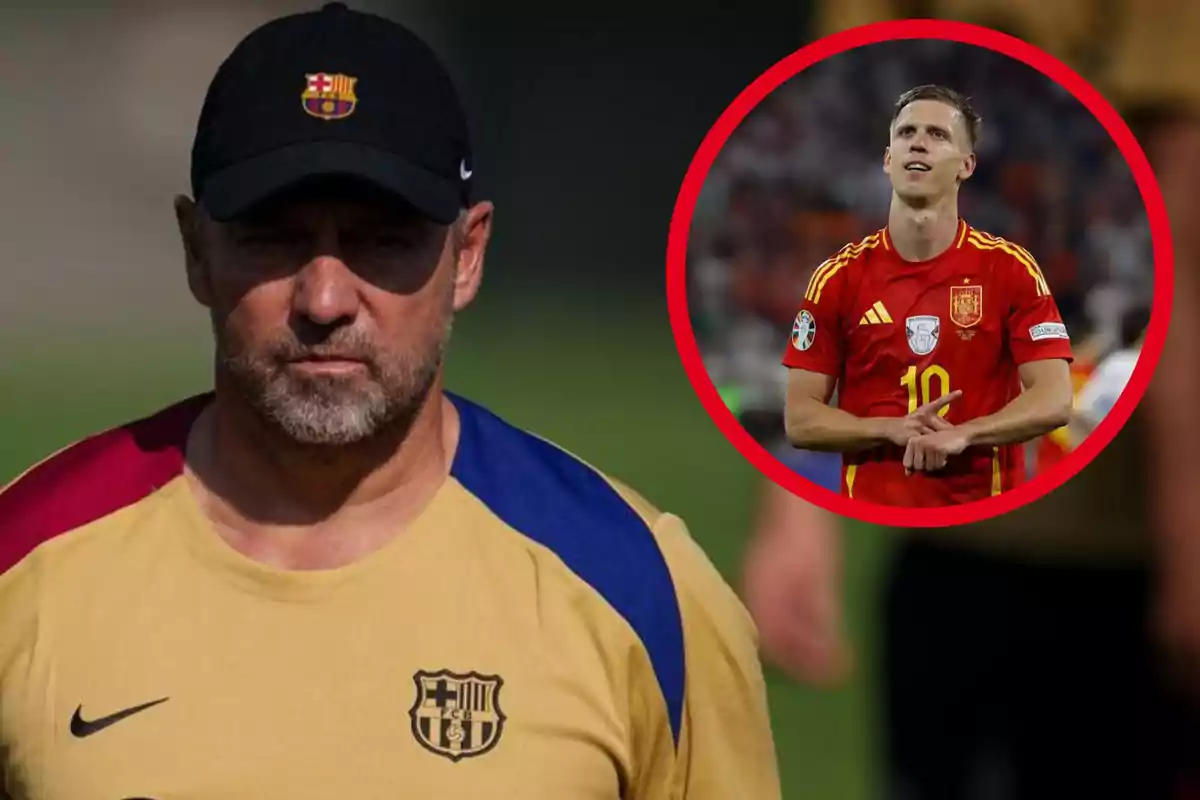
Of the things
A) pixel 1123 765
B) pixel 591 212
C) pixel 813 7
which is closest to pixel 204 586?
pixel 1123 765

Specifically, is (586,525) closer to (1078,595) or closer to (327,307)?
(327,307)

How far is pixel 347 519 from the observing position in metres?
1.36

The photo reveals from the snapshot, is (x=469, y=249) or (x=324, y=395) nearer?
(x=324, y=395)

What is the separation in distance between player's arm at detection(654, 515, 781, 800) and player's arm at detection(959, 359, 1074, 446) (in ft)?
0.84

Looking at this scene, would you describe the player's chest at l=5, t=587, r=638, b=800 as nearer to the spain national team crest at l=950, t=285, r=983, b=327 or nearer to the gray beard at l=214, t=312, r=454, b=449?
the gray beard at l=214, t=312, r=454, b=449

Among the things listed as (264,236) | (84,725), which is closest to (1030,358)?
(264,236)

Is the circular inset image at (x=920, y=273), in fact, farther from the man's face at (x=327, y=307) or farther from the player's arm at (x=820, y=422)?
the man's face at (x=327, y=307)

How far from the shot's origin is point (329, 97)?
50.3 inches

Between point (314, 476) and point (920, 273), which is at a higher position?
point (920, 273)

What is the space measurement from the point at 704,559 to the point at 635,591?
0.38 feet

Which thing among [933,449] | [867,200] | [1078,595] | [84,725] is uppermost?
[867,200]

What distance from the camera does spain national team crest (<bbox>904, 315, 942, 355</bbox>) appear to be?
1298mm

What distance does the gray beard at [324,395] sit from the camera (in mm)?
1262

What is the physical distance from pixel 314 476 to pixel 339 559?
0.26ft
